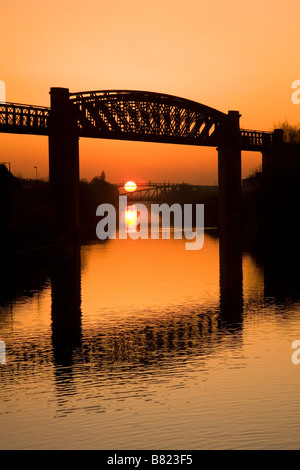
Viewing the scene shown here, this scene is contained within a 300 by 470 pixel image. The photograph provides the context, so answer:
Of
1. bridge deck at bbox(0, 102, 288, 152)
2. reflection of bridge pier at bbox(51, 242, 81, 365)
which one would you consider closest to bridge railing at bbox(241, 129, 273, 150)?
bridge deck at bbox(0, 102, 288, 152)

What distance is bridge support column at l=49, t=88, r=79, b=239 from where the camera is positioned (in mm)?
87625

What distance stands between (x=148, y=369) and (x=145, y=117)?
8628 centimetres

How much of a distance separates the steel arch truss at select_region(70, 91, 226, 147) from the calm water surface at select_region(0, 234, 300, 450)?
60005 mm

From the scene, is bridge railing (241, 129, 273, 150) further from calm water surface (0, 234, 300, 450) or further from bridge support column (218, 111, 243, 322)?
calm water surface (0, 234, 300, 450)

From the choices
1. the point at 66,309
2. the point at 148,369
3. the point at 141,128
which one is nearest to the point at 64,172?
the point at 141,128

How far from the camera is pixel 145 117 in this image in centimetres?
10331

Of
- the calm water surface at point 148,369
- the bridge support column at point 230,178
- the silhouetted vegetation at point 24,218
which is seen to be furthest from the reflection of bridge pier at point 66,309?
the bridge support column at point 230,178

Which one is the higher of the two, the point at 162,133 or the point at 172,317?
the point at 162,133

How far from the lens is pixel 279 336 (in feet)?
77.7

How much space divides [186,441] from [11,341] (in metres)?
11.3
